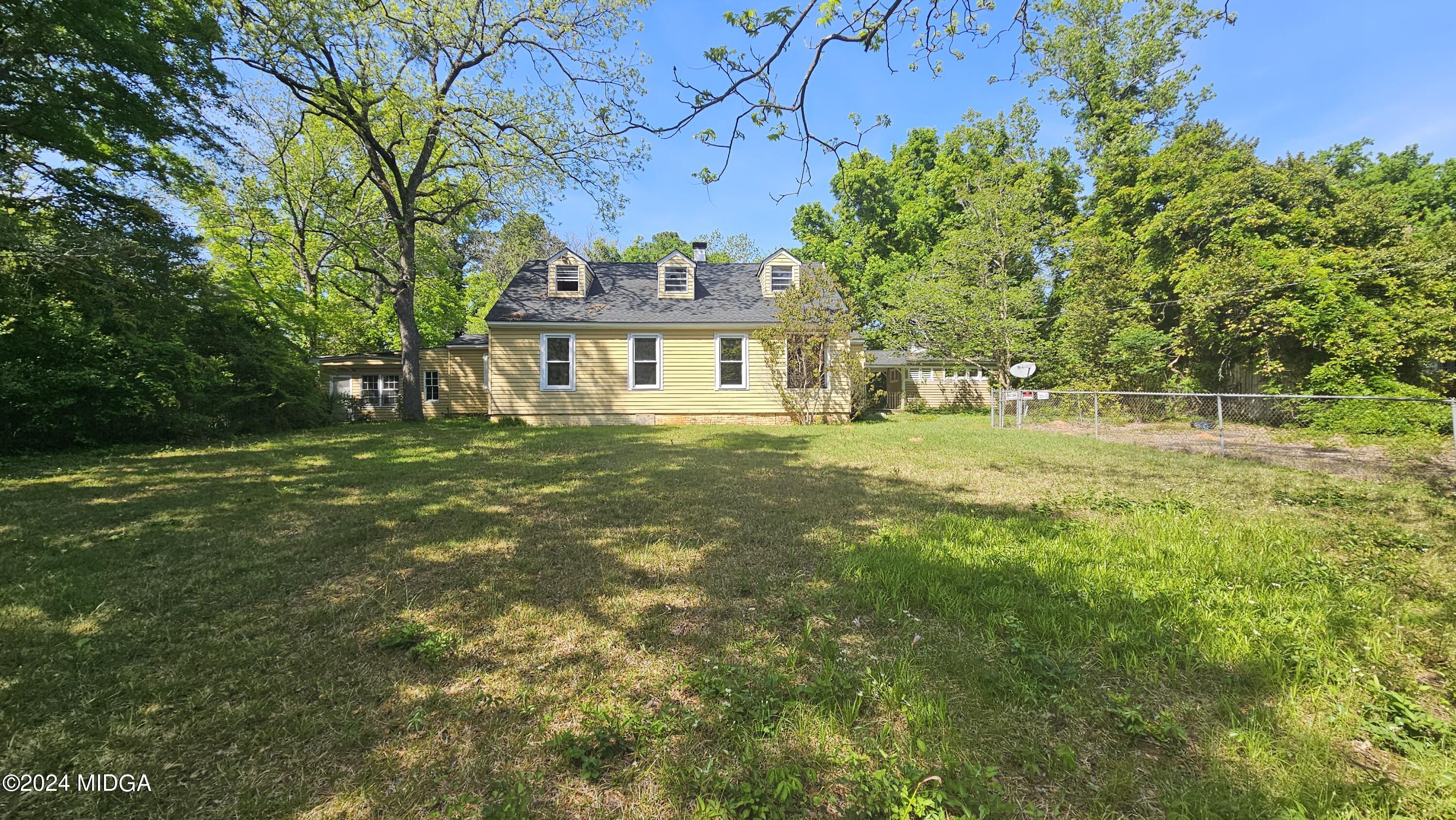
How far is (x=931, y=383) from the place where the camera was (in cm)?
2527

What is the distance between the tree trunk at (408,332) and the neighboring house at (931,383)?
1892 cm

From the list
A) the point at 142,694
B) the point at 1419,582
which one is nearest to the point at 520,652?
the point at 142,694

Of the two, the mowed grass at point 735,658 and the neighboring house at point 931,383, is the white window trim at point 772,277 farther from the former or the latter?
the mowed grass at point 735,658

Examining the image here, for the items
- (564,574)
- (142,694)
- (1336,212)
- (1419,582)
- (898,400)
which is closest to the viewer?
(142,694)

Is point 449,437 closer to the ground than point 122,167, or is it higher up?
closer to the ground

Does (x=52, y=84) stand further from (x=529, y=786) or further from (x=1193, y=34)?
(x=1193, y=34)

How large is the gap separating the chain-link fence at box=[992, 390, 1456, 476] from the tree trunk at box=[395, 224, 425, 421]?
17453 millimetres

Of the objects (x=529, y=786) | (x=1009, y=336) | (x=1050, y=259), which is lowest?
(x=529, y=786)

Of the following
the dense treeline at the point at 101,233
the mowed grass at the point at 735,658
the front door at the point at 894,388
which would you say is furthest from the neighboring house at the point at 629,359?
the front door at the point at 894,388

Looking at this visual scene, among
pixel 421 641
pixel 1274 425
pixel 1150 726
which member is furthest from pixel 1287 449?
pixel 421 641

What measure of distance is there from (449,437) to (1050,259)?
80.0ft

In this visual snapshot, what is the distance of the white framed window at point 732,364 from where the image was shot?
14.4 m

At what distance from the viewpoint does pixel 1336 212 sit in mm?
13273

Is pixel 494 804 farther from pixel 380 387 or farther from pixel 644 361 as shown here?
pixel 380 387
